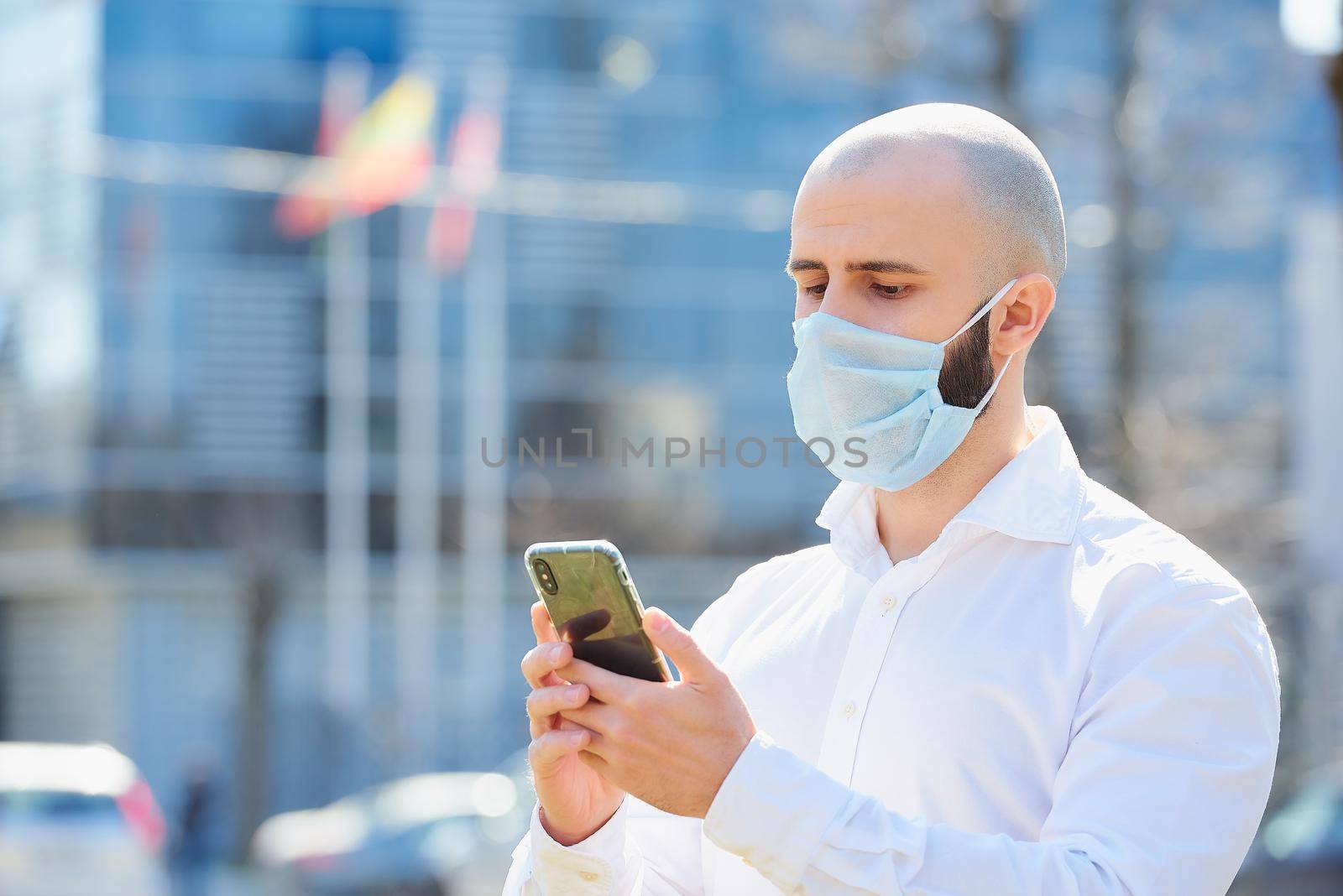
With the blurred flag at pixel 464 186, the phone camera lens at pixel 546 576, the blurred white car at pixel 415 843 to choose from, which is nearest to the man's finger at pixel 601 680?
the phone camera lens at pixel 546 576

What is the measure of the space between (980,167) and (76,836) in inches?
477

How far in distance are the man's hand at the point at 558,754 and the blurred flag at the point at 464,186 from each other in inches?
697

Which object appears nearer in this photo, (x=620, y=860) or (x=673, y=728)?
(x=673, y=728)

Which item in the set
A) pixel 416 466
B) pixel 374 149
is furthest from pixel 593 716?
pixel 416 466

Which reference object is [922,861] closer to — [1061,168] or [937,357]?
[937,357]

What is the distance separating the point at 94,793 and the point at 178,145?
13.2m

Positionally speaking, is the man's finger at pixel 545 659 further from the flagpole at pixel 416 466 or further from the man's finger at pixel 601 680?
the flagpole at pixel 416 466

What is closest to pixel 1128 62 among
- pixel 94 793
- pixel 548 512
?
pixel 94 793

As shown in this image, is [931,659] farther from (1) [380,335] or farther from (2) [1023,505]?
(1) [380,335]

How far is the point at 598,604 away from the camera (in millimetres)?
2162

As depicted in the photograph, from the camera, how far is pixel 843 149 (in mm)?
2488

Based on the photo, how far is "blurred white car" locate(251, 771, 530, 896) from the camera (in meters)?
12.5

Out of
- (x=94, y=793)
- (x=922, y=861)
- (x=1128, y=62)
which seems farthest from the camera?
(x=94, y=793)

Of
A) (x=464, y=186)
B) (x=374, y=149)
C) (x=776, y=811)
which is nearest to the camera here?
(x=776, y=811)
